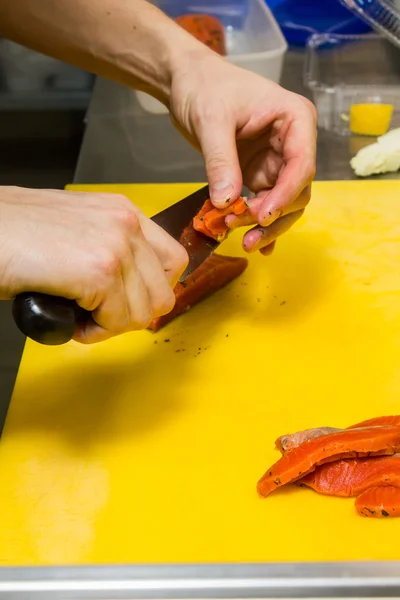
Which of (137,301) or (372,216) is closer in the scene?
(137,301)

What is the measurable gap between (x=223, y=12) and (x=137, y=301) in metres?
1.99

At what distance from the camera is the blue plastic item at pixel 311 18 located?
2994mm

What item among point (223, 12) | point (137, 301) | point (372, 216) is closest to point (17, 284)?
point (137, 301)

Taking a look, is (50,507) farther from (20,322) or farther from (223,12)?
(223,12)

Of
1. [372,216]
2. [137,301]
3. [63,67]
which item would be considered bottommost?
[63,67]

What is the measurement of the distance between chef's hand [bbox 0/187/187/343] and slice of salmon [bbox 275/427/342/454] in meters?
0.34

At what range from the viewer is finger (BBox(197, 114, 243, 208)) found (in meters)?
1.49

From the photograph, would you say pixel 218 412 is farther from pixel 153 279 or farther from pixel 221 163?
pixel 221 163

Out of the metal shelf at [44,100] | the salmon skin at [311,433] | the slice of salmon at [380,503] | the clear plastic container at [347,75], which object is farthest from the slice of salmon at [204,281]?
the metal shelf at [44,100]

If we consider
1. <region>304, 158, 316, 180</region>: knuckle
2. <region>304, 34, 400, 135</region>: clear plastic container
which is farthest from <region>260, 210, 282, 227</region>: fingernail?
<region>304, 34, 400, 135</region>: clear plastic container

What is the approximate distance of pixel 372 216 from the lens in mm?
1977

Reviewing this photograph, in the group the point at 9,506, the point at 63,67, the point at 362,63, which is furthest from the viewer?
the point at 63,67

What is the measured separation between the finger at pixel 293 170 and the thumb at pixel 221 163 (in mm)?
75

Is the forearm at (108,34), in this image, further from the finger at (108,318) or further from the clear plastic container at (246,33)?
the finger at (108,318)
